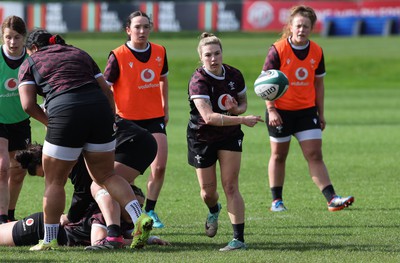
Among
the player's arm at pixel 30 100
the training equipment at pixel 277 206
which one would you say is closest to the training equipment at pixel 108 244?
the player's arm at pixel 30 100

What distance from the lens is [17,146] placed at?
9.91 m

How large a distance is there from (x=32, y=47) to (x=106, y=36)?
42.2m

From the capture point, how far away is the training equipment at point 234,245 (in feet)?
26.9

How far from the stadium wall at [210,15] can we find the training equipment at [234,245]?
1632 inches

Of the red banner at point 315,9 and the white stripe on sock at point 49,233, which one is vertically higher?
the white stripe on sock at point 49,233

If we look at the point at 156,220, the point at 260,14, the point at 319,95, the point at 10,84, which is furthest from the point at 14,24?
the point at 260,14

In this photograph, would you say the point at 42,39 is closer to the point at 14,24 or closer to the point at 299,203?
the point at 14,24

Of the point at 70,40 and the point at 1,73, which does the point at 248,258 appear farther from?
the point at 70,40

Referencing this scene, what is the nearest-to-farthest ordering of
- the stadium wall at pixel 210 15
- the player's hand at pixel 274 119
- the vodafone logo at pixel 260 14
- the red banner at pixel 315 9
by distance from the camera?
the player's hand at pixel 274 119, the stadium wall at pixel 210 15, the red banner at pixel 315 9, the vodafone logo at pixel 260 14

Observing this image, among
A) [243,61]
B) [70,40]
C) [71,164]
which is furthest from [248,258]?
[70,40]

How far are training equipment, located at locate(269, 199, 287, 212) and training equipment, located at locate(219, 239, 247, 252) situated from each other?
2.52 m

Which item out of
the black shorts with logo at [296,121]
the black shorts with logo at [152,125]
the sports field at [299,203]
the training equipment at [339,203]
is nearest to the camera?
the sports field at [299,203]

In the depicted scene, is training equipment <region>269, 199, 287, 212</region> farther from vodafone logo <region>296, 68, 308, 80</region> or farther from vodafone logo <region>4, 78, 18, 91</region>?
vodafone logo <region>4, 78, 18, 91</region>

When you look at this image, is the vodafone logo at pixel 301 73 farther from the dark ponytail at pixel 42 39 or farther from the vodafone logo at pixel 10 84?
the dark ponytail at pixel 42 39
